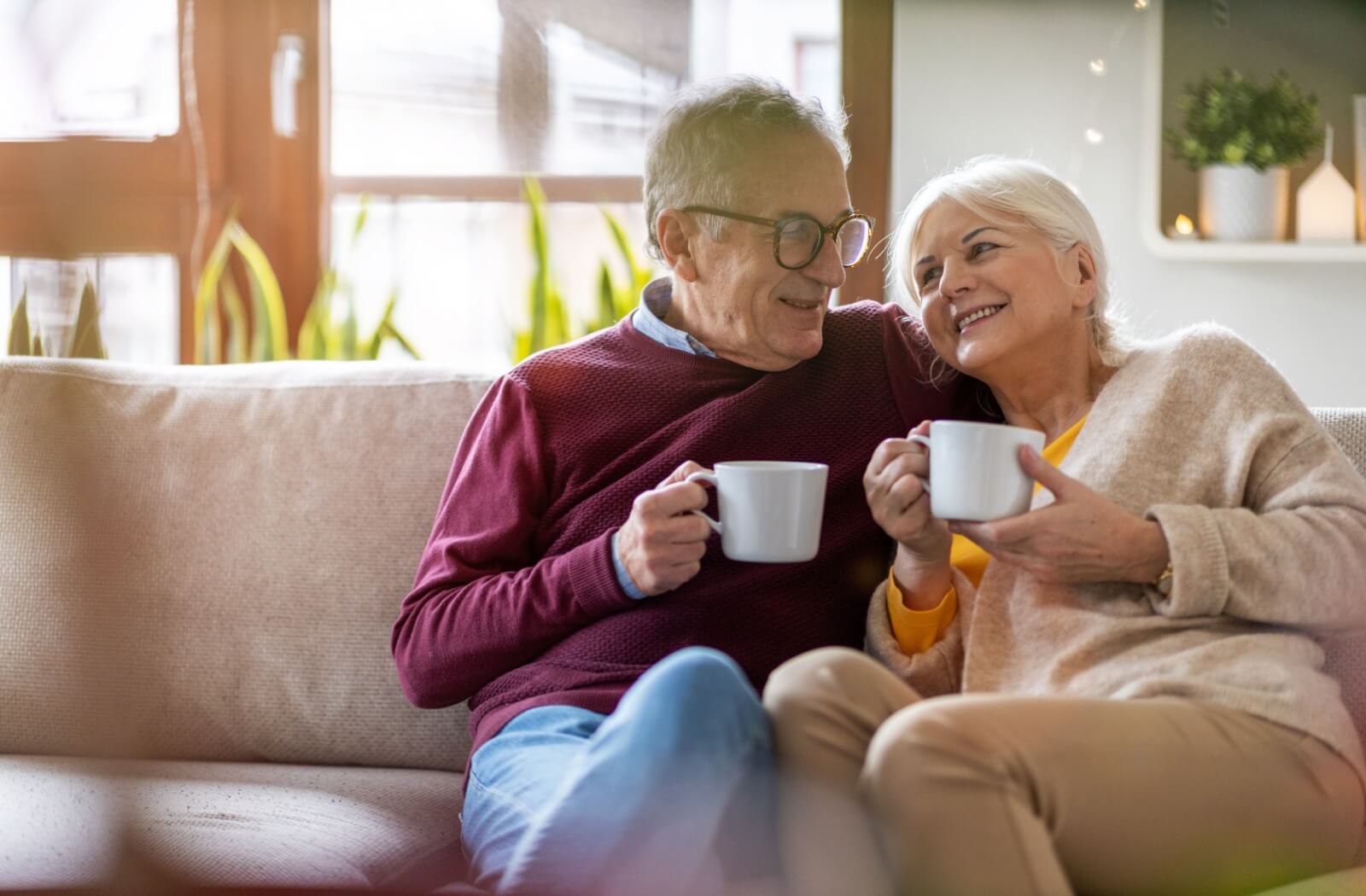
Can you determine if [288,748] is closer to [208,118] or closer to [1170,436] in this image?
[1170,436]

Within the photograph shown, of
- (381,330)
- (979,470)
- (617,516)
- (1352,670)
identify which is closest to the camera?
(979,470)

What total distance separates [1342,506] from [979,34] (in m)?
1.71

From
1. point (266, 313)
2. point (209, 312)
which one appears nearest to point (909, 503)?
point (266, 313)

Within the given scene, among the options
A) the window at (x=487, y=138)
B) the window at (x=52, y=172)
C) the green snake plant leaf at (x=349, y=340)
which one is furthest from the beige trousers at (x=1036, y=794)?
the window at (x=487, y=138)

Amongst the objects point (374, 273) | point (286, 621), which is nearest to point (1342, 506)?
point (286, 621)

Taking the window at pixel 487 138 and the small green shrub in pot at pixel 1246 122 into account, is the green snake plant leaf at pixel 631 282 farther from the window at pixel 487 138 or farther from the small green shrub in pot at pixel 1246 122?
the small green shrub in pot at pixel 1246 122

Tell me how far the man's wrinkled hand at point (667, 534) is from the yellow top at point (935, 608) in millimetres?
245

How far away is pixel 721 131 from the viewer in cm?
154

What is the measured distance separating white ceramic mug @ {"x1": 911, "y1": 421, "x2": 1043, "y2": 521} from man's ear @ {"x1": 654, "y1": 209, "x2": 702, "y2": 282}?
0.49 meters

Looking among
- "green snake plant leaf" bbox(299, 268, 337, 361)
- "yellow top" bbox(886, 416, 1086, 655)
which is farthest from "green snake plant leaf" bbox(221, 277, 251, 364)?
"yellow top" bbox(886, 416, 1086, 655)

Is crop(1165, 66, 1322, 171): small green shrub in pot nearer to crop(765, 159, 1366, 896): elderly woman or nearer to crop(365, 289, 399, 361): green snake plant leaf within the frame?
crop(765, 159, 1366, 896): elderly woman

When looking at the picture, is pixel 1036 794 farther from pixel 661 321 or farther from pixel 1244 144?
pixel 1244 144

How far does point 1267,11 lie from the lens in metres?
2.56

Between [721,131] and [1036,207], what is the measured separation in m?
0.38
